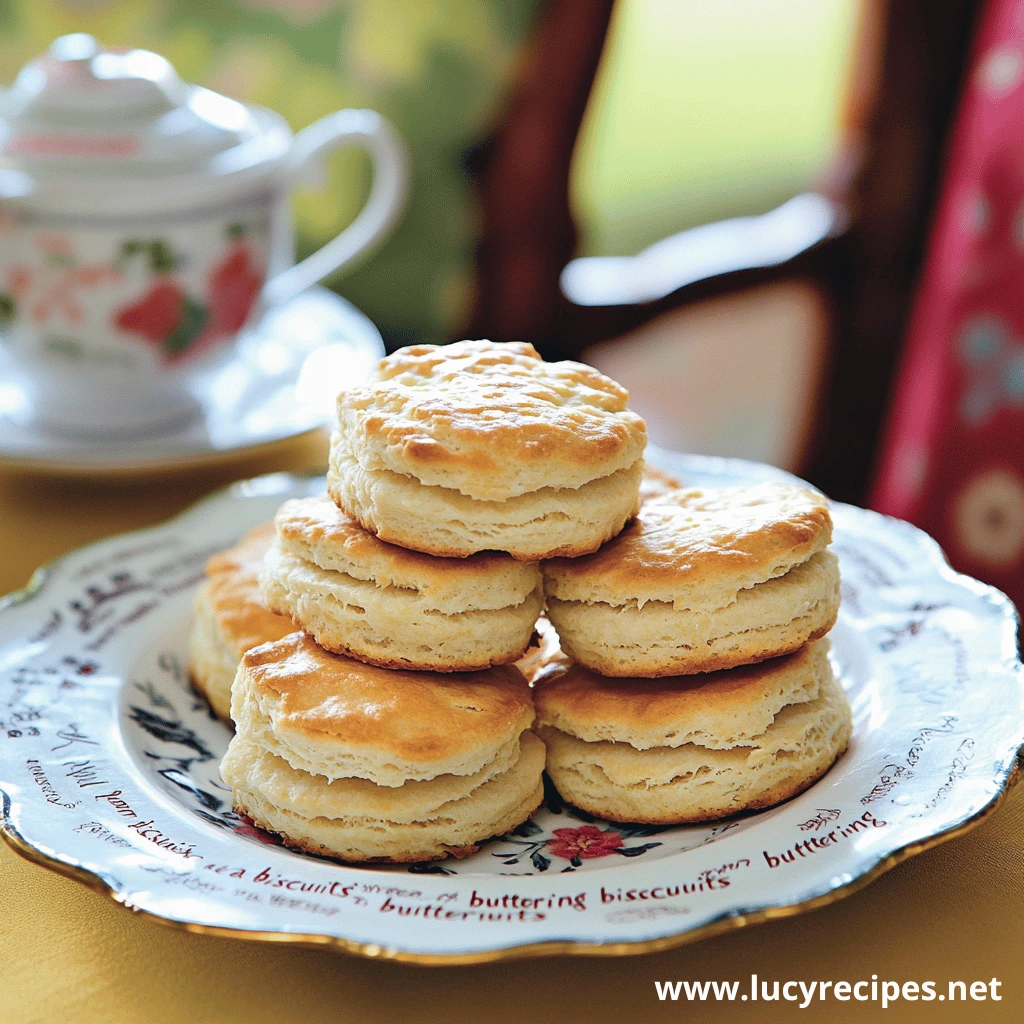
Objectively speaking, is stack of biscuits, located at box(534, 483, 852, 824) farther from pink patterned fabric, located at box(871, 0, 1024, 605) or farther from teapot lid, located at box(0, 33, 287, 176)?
pink patterned fabric, located at box(871, 0, 1024, 605)

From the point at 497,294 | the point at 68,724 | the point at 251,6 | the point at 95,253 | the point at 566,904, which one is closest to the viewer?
the point at 566,904

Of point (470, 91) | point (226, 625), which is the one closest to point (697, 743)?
point (226, 625)

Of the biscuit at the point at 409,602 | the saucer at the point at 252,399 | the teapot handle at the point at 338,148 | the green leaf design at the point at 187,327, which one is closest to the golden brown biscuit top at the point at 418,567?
the biscuit at the point at 409,602

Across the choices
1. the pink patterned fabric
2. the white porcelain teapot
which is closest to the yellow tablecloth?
the white porcelain teapot

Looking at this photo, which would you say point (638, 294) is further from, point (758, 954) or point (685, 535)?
point (758, 954)

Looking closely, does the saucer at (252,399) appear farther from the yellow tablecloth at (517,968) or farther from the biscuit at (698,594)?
the yellow tablecloth at (517,968)

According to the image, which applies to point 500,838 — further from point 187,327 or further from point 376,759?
point 187,327

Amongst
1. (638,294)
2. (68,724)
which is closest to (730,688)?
(68,724)
